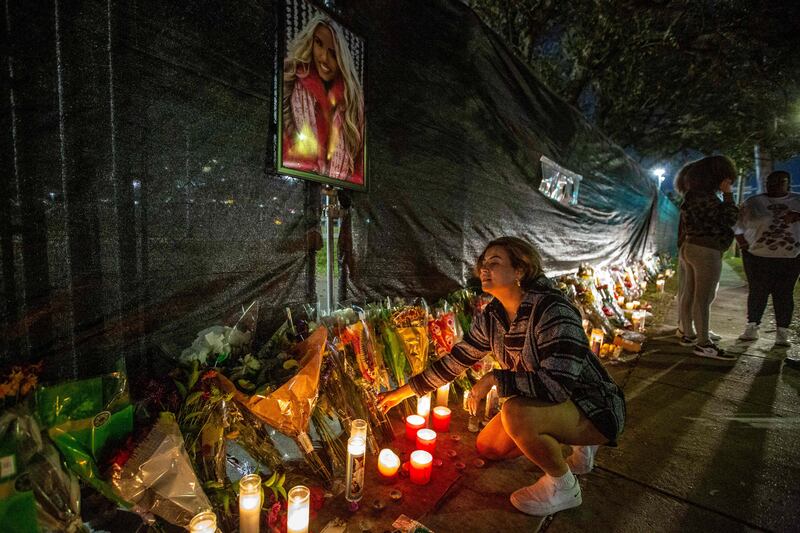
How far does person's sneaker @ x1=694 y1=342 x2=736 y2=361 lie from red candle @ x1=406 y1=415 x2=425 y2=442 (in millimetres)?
4077

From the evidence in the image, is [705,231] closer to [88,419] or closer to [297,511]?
[297,511]

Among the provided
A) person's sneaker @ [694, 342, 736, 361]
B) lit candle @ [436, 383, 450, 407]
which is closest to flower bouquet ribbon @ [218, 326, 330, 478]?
lit candle @ [436, 383, 450, 407]

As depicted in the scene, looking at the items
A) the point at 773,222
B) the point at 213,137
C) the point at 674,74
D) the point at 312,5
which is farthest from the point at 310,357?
the point at 674,74

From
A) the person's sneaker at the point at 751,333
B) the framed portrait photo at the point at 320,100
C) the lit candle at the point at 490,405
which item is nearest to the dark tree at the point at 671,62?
the person's sneaker at the point at 751,333

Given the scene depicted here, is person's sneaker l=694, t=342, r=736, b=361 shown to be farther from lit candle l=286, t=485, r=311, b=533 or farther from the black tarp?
lit candle l=286, t=485, r=311, b=533

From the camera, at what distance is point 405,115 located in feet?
10.7

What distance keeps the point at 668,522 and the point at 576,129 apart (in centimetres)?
593

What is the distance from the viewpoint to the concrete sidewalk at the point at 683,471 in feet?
6.36

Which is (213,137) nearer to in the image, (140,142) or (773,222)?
(140,142)

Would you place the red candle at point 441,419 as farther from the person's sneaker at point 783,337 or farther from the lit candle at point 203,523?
the person's sneaker at point 783,337

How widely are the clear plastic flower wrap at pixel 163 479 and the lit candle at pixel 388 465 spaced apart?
97cm

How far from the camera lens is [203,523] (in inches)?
56.1

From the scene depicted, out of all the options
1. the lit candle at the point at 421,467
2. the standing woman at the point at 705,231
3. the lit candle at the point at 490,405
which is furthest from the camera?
the standing woman at the point at 705,231

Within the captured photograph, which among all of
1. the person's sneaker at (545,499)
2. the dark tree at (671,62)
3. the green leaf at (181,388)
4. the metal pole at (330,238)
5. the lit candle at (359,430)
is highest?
the dark tree at (671,62)
